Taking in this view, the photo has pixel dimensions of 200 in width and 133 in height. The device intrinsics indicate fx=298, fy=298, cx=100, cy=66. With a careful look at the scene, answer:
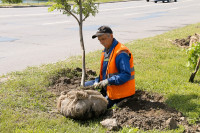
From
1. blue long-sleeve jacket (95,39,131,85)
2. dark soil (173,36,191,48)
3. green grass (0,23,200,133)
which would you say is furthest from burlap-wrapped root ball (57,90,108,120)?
dark soil (173,36,191,48)

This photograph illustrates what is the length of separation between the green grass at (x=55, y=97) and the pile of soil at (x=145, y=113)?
0.14 m

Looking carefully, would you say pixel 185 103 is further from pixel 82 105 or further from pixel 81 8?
pixel 81 8

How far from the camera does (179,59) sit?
8.09 metres

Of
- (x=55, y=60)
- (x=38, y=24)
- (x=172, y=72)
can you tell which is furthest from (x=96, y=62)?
(x=38, y=24)

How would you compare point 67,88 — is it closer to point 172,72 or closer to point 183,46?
point 172,72

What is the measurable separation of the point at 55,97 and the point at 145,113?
1.61 meters

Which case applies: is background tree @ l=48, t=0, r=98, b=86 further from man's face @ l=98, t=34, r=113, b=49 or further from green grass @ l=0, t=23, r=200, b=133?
green grass @ l=0, t=23, r=200, b=133

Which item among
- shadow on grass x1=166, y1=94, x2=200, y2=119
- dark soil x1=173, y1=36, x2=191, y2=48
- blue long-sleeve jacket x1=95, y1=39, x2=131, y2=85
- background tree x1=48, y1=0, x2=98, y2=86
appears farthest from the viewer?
dark soil x1=173, y1=36, x2=191, y2=48

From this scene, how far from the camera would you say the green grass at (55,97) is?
13.4 ft

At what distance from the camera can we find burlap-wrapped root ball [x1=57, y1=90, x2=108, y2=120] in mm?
4258

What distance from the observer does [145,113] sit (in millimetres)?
4590

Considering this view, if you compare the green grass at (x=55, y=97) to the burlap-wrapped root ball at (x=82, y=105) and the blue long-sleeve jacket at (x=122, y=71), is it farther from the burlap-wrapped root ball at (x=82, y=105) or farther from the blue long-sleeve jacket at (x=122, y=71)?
the blue long-sleeve jacket at (x=122, y=71)

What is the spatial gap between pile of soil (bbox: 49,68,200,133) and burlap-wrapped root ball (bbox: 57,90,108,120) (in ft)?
0.62

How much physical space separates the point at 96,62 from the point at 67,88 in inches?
85.8
